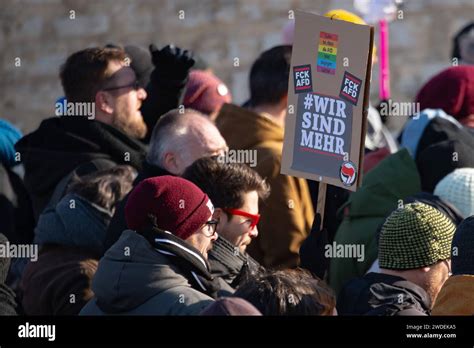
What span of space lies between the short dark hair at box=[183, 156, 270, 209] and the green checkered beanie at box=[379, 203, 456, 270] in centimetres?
52

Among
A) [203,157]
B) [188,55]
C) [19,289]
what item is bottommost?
[19,289]

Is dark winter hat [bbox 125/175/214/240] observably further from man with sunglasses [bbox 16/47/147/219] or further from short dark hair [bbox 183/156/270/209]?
man with sunglasses [bbox 16/47/147/219]

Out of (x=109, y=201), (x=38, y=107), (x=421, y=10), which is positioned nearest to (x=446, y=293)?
(x=109, y=201)

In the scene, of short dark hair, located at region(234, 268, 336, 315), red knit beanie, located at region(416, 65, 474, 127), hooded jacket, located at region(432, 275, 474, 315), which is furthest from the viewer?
red knit beanie, located at region(416, 65, 474, 127)

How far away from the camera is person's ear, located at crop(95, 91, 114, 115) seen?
5.77 meters

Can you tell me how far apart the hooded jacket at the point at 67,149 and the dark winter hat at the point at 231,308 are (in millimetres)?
2140

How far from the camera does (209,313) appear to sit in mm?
3566

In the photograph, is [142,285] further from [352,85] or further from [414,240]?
[352,85]

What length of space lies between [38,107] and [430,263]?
664cm

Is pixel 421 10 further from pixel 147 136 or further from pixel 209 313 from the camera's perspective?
pixel 209 313

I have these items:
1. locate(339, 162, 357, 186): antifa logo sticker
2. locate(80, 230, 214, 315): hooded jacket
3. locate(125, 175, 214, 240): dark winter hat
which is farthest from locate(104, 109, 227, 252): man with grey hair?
locate(80, 230, 214, 315): hooded jacket

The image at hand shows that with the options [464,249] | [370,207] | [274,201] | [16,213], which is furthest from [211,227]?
[16,213]

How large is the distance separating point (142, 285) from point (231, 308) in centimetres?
60

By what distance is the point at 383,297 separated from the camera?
4340 mm
